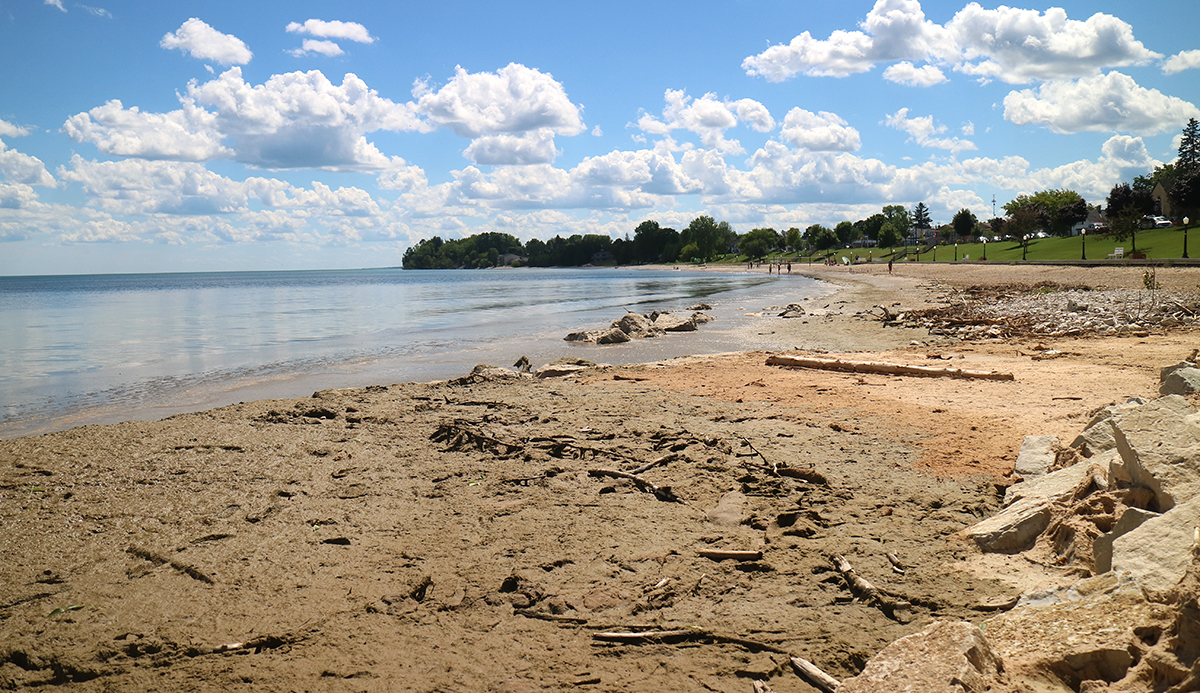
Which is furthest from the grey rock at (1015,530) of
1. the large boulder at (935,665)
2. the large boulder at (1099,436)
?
the large boulder at (935,665)

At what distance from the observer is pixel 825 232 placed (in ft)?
576

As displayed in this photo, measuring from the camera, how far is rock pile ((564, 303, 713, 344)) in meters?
21.6

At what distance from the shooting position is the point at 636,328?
23156mm

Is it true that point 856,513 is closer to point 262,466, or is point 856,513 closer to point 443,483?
point 443,483

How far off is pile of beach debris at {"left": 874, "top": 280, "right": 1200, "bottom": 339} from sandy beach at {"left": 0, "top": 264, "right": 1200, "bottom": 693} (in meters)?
7.78

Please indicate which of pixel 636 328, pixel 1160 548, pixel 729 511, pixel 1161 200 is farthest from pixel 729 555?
pixel 1161 200

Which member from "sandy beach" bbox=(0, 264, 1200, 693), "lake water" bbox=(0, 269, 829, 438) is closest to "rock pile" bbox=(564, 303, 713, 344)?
"lake water" bbox=(0, 269, 829, 438)

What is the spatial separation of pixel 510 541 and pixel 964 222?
154259 millimetres

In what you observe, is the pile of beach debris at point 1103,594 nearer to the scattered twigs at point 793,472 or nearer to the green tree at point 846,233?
the scattered twigs at point 793,472

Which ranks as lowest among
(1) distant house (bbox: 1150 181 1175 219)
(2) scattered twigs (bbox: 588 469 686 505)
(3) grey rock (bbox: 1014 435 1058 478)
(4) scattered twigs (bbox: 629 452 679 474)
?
(2) scattered twigs (bbox: 588 469 686 505)

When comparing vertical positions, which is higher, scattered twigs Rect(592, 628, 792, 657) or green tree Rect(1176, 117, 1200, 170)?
green tree Rect(1176, 117, 1200, 170)

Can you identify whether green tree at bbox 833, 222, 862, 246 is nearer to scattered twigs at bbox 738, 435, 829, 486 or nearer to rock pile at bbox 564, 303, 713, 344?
rock pile at bbox 564, 303, 713, 344

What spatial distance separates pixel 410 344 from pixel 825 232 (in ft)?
556

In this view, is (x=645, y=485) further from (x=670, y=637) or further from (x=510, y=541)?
(x=670, y=637)
